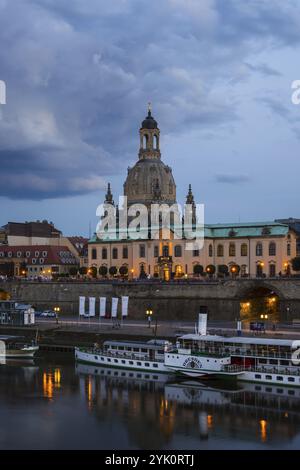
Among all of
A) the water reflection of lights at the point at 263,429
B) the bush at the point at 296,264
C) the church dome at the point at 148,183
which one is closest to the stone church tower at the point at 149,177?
the church dome at the point at 148,183

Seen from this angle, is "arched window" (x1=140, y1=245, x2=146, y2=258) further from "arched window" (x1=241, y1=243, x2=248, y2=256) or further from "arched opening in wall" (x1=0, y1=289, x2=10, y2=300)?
"arched opening in wall" (x1=0, y1=289, x2=10, y2=300)

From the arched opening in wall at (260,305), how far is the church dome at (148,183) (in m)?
32.1

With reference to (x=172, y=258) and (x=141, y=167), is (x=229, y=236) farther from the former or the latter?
(x=141, y=167)

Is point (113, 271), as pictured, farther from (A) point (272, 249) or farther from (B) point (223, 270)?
(A) point (272, 249)

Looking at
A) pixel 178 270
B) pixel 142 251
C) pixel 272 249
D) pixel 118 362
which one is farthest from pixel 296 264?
pixel 118 362

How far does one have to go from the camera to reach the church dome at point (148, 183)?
106 m

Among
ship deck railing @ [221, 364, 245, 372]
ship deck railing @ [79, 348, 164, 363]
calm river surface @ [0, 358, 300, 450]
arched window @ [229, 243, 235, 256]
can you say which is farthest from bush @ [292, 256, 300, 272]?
ship deck railing @ [221, 364, 245, 372]

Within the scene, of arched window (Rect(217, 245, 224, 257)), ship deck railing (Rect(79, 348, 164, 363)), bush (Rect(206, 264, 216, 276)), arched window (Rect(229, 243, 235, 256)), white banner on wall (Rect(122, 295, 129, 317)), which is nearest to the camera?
ship deck railing (Rect(79, 348, 164, 363))

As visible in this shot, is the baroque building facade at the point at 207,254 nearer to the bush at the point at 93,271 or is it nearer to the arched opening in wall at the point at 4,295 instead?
the bush at the point at 93,271

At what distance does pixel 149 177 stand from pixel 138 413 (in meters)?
71.2

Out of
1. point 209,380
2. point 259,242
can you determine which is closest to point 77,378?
point 209,380

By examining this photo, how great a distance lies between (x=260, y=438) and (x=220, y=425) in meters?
2.91

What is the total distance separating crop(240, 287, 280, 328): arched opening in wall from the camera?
7062 centimetres

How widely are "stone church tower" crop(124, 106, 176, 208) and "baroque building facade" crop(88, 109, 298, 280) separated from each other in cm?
261
